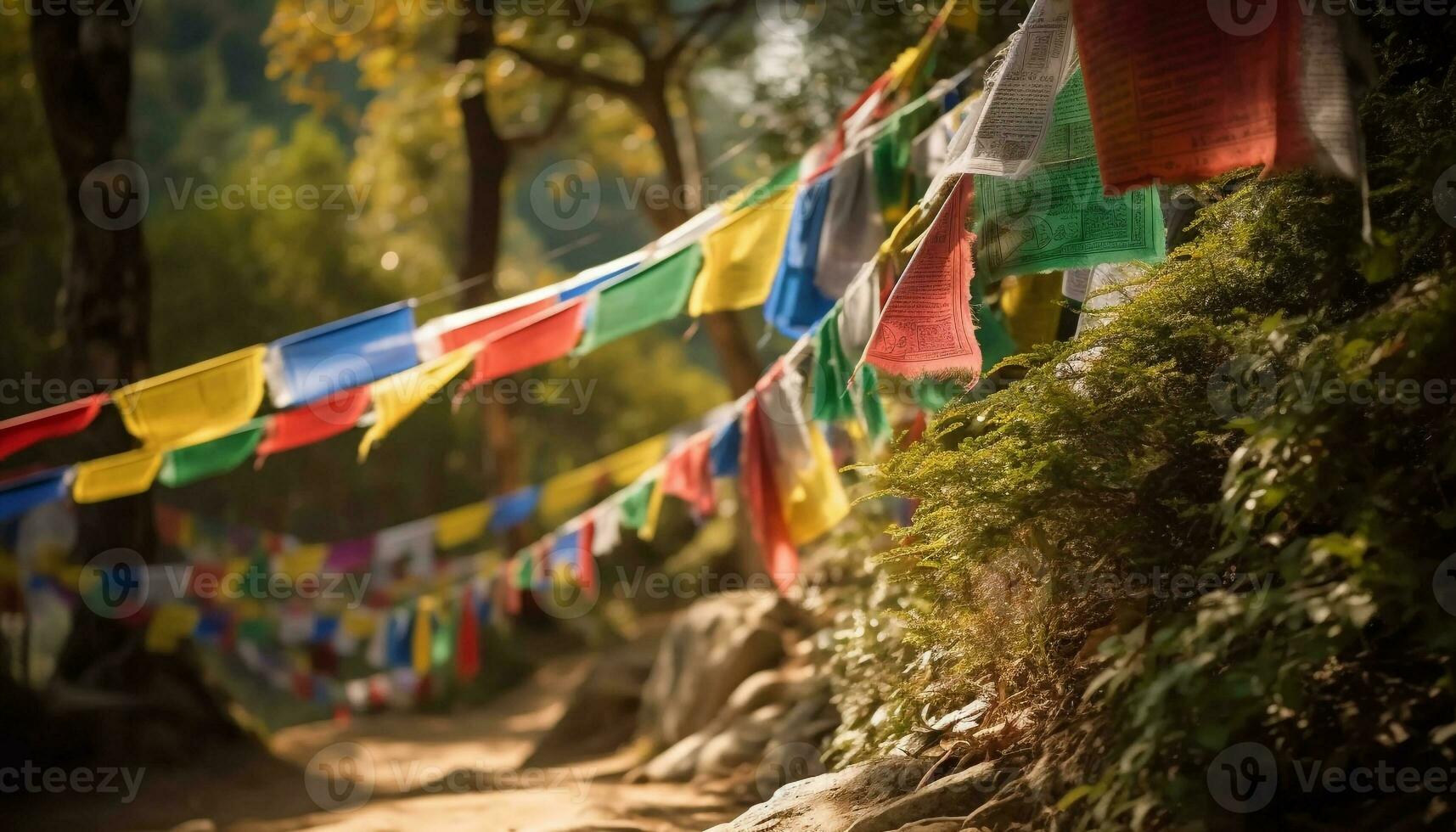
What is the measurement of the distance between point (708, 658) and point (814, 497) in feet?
9.16

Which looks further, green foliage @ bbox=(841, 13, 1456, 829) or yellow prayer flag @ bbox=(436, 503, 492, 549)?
yellow prayer flag @ bbox=(436, 503, 492, 549)

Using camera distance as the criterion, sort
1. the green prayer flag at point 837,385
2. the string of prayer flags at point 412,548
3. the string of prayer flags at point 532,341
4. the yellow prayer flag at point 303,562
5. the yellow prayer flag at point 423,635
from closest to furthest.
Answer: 1. the green prayer flag at point 837,385
2. the string of prayer flags at point 532,341
3. the yellow prayer flag at point 423,635
4. the string of prayer flags at point 412,548
5. the yellow prayer flag at point 303,562

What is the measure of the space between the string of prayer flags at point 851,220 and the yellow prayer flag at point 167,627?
20.2 ft

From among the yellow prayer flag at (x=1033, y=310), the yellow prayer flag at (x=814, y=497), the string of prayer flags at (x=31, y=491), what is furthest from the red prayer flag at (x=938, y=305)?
the string of prayer flags at (x=31, y=491)

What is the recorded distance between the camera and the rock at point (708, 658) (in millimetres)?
7766

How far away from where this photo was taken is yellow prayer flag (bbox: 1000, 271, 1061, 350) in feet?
15.3

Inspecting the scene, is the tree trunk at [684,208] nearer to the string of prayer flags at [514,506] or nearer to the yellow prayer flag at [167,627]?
the string of prayer flags at [514,506]

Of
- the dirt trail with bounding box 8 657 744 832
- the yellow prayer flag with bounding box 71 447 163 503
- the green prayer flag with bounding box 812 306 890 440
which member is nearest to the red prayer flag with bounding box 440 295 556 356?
the green prayer flag with bounding box 812 306 890 440

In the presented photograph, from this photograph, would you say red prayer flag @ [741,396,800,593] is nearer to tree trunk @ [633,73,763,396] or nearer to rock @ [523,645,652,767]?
tree trunk @ [633,73,763,396]

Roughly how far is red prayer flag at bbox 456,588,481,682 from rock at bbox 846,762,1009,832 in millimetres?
8156

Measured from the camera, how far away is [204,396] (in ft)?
20.2

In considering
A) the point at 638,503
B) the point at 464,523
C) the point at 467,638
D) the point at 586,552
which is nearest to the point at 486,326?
the point at 638,503

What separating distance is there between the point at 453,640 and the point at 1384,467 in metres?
9.89

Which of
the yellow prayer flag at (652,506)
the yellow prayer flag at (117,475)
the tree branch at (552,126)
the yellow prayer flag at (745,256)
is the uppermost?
the tree branch at (552,126)
